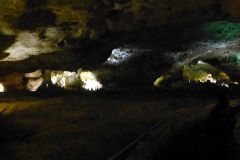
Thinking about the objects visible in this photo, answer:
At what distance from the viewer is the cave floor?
6270 mm

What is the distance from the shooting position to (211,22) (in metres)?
13.3

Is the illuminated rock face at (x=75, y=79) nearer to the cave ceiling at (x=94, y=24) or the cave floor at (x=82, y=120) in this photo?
the cave ceiling at (x=94, y=24)

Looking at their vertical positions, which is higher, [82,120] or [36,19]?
[36,19]

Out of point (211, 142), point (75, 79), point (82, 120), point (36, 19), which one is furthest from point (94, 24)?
point (75, 79)

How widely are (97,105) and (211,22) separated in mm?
6610

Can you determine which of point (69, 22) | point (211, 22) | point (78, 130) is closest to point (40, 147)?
point (78, 130)

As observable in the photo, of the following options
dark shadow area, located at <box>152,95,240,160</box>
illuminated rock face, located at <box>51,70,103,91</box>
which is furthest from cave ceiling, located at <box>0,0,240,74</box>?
dark shadow area, located at <box>152,95,240,160</box>

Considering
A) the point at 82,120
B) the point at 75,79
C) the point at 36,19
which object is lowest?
the point at 82,120

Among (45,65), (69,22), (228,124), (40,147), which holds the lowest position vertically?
(40,147)

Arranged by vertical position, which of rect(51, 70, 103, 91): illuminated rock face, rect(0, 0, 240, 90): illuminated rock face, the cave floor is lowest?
the cave floor

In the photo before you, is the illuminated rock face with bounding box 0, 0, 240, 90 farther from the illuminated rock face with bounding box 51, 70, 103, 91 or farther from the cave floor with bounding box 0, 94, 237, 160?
the cave floor with bounding box 0, 94, 237, 160

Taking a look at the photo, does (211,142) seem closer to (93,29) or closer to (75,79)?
(93,29)

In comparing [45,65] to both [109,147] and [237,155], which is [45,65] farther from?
[237,155]

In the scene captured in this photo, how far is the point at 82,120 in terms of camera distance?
28.2 ft
